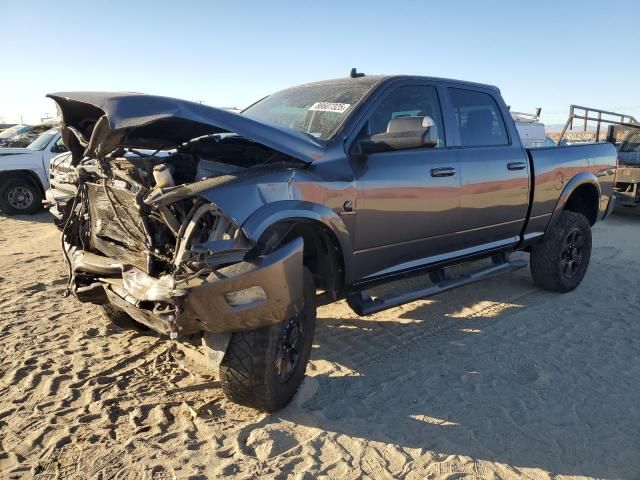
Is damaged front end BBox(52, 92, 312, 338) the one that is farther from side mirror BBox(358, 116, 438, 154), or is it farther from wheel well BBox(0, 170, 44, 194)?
wheel well BBox(0, 170, 44, 194)

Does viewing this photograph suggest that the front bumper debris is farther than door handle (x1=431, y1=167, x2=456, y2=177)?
No

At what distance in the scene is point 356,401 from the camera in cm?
332

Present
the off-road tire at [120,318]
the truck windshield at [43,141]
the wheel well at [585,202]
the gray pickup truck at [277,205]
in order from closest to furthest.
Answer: the gray pickup truck at [277,205]
the off-road tire at [120,318]
the wheel well at [585,202]
the truck windshield at [43,141]

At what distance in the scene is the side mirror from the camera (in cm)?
327

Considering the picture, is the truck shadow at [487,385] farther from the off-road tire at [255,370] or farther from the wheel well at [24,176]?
the wheel well at [24,176]

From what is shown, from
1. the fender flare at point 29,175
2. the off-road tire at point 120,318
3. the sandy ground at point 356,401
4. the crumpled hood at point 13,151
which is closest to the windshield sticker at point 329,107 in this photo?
the sandy ground at point 356,401

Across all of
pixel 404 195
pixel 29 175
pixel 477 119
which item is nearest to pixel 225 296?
pixel 404 195

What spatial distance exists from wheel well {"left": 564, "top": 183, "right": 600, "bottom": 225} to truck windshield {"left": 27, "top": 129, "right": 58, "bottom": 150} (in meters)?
9.37

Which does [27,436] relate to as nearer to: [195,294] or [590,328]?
[195,294]

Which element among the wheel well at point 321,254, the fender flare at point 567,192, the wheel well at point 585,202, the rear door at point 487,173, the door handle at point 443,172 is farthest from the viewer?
the wheel well at point 585,202

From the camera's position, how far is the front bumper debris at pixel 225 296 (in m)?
2.62

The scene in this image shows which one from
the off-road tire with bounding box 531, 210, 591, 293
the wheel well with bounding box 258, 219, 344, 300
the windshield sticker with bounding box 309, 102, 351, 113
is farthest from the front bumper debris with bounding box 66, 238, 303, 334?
the off-road tire with bounding box 531, 210, 591, 293

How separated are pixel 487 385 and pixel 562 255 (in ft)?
8.31

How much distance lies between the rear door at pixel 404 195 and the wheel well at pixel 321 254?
0.53ft
